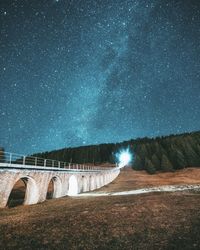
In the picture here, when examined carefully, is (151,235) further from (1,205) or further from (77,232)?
(1,205)

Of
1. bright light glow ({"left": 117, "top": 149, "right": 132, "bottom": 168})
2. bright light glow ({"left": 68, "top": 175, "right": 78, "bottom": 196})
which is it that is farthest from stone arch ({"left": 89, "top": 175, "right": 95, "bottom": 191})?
bright light glow ({"left": 117, "top": 149, "right": 132, "bottom": 168})

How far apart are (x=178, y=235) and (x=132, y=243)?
7.61ft

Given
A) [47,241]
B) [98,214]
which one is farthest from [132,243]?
[98,214]

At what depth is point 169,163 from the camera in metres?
76.5

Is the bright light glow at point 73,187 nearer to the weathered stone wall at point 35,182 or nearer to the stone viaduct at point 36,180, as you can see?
the stone viaduct at point 36,180

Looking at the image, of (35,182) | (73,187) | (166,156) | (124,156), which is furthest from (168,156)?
(35,182)

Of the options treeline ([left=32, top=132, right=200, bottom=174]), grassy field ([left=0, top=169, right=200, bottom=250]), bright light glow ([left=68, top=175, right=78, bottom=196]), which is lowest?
grassy field ([left=0, top=169, right=200, bottom=250])

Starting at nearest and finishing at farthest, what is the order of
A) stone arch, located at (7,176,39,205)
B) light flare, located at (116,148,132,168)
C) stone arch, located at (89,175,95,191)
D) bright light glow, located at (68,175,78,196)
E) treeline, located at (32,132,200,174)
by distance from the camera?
stone arch, located at (7,176,39,205) < bright light glow, located at (68,175,78,196) < stone arch, located at (89,175,95,191) < treeline, located at (32,132,200,174) < light flare, located at (116,148,132,168)

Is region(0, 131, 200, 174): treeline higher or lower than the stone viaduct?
higher

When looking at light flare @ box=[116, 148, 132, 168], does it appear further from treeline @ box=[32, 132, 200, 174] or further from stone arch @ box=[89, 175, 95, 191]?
stone arch @ box=[89, 175, 95, 191]

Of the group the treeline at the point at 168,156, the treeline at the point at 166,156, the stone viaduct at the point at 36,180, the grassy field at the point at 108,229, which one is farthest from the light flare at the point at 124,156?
the grassy field at the point at 108,229

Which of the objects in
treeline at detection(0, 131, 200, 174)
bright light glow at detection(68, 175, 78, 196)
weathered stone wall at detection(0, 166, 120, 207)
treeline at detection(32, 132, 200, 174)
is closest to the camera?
weathered stone wall at detection(0, 166, 120, 207)

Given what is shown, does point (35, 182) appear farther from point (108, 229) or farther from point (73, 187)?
point (73, 187)

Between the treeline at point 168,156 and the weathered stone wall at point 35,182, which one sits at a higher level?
the treeline at point 168,156
